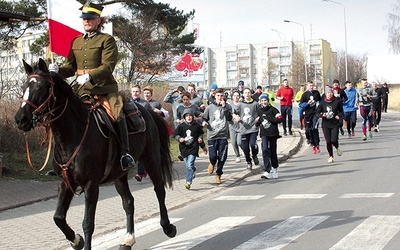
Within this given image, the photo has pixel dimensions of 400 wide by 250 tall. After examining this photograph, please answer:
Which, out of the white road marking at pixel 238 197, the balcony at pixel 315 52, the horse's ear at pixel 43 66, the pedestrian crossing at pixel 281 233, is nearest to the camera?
the horse's ear at pixel 43 66

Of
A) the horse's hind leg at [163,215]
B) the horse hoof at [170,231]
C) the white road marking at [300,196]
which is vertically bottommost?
the white road marking at [300,196]

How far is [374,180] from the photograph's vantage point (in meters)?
12.3

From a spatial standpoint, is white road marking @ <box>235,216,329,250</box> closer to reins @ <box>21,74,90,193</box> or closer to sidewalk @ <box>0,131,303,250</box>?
sidewalk @ <box>0,131,303,250</box>

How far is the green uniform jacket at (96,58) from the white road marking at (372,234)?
3255 mm

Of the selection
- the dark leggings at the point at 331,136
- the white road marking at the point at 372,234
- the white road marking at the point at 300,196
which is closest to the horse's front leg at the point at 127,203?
the white road marking at the point at 372,234

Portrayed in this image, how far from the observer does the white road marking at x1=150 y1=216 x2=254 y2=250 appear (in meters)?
7.46

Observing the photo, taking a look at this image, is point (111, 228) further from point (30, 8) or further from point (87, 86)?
point (30, 8)

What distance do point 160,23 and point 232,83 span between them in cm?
14940

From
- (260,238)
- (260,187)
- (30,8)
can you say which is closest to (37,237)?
(260,238)

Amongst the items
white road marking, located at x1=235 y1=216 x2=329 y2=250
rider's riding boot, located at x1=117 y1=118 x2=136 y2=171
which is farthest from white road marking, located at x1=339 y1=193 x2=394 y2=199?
rider's riding boot, located at x1=117 y1=118 x2=136 y2=171

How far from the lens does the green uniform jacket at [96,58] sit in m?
6.89

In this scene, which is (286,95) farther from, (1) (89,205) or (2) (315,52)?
(2) (315,52)

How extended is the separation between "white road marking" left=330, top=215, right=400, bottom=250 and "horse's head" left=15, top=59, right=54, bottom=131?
11.7ft

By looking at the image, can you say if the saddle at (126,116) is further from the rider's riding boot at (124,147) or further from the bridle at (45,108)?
the bridle at (45,108)
